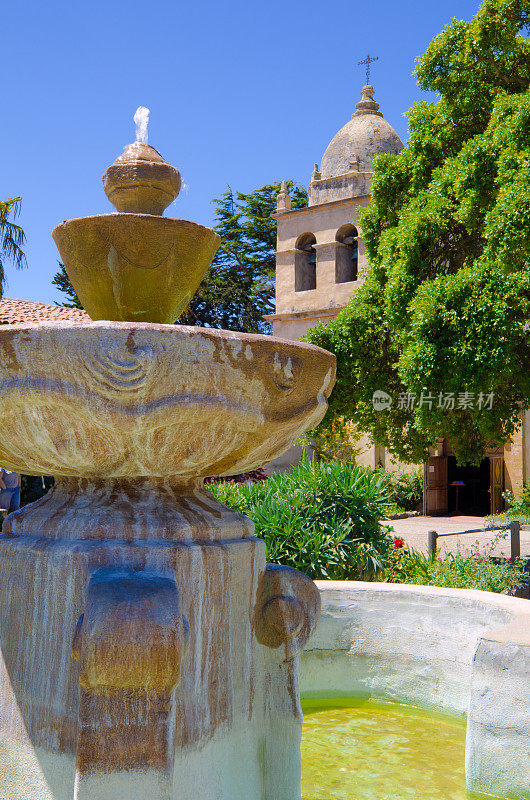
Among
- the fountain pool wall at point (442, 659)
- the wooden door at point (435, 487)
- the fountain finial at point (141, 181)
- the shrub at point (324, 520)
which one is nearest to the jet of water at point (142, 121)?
the fountain finial at point (141, 181)

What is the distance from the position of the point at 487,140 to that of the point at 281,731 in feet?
28.4

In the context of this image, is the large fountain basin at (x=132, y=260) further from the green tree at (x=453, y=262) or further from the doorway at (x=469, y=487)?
the doorway at (x=469, y=487)

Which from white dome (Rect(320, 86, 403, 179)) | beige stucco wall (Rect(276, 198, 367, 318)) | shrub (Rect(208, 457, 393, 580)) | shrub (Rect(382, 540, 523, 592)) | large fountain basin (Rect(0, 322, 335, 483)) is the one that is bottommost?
shrub (Rect(382, 540, 523, 592))

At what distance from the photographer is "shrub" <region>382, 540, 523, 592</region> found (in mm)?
5883

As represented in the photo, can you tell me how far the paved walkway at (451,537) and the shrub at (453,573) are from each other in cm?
307

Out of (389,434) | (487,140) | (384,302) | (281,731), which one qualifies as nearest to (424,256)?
(384,302)

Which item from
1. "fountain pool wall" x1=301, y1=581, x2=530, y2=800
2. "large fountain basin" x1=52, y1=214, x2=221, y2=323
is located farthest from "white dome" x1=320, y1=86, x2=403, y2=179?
"large fountain basin" x1=52, y1=214, x2=221, y2=323

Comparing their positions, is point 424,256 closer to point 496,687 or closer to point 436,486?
point 496,687

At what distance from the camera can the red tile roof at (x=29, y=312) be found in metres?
14.4

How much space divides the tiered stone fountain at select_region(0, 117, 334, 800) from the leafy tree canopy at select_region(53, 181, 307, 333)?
2476 cm

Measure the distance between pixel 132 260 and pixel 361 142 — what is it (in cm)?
1951

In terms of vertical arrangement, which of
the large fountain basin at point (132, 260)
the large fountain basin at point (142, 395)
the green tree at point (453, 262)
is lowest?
the large fountain basin at point (142, 395)

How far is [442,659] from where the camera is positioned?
3.85m

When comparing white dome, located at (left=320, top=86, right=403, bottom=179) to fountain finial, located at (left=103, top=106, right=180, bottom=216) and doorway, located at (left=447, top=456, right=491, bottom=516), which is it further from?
fountain finial, located at (left=103, top=106, right=180, bottom=216)
